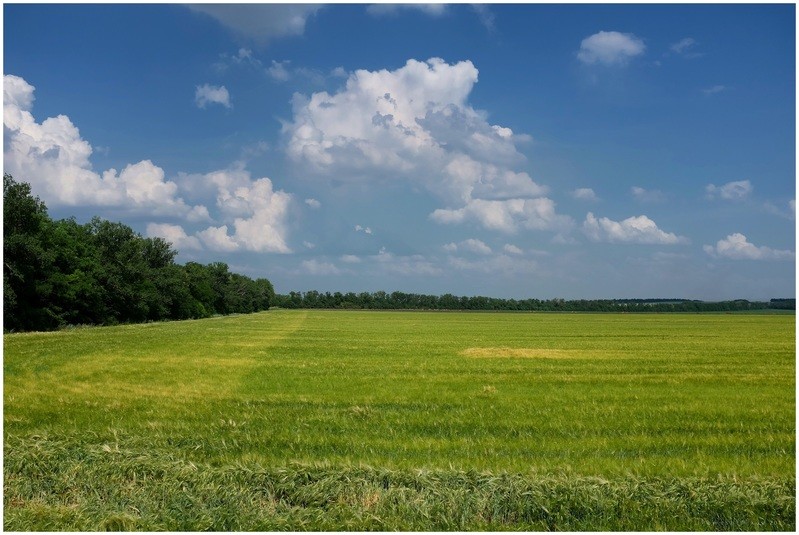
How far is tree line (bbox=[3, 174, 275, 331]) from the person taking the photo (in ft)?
156

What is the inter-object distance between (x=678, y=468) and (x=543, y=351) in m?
21.6

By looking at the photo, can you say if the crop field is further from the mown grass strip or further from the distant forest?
the distant forest

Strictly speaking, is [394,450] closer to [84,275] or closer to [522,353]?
[522,353]

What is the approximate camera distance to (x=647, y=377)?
1978cm

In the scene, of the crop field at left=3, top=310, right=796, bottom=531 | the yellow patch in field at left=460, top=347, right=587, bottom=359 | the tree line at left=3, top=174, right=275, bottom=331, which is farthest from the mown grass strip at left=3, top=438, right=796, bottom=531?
the tree line at left=3, top=174, right=275, bottom=331

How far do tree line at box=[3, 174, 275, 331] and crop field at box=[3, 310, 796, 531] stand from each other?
33396mm

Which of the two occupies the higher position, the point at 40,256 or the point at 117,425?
the point at 40,256

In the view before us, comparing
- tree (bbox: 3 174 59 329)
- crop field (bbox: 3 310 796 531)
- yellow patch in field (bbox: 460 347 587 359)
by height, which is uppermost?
tree (bbox: 3 174 59 329)

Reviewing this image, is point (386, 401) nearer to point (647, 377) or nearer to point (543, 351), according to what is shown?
point (647, 377)

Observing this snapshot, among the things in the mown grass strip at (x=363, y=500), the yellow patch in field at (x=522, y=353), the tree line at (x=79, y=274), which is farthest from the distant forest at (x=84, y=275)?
the mown grass strip at (x=363, y=500)

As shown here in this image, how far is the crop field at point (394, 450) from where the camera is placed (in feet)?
23.0

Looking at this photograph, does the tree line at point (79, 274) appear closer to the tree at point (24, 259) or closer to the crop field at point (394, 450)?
the tree at point (24, 259)

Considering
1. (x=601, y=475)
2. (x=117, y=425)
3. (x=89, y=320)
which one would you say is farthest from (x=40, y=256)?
(x=601, y=475)

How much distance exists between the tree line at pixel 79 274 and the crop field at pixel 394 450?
33396 millimetres
